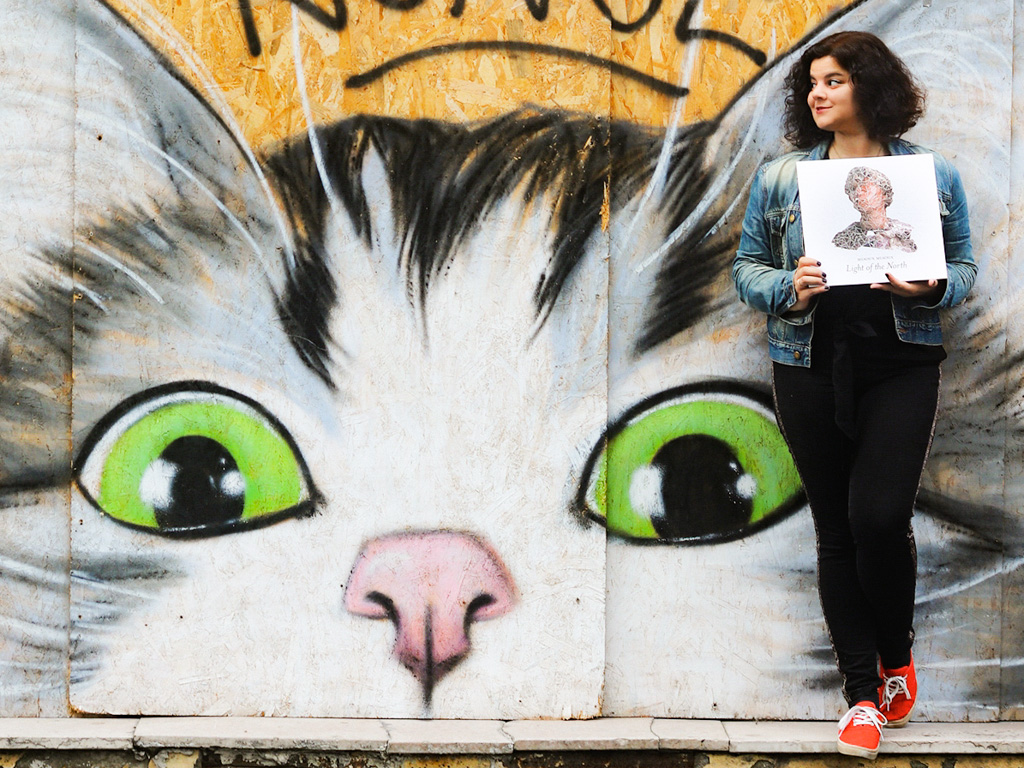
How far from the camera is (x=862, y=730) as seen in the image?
3.22m

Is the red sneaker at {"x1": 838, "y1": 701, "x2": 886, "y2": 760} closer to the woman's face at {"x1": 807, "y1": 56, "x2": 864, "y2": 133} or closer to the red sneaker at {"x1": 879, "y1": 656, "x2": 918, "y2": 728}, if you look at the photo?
the red sneaker at {"x1": 879, "y1": 656, "x2": 918, "y2": 728}

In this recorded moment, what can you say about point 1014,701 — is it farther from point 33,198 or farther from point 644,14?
point 33,198

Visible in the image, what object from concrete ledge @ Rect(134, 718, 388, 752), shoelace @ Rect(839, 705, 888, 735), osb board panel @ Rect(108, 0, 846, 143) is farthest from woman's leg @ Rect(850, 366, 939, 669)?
concrete ledge @ Rect(134, 718, 388, 752)

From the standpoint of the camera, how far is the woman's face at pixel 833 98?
3180mm

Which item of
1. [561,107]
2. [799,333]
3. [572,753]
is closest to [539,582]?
[572,753]

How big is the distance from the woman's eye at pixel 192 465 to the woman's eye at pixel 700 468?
95cm

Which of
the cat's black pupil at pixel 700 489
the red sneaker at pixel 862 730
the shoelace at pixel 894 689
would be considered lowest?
the red sneaker at pixel 862 730

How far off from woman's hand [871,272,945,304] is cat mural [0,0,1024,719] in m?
0.49

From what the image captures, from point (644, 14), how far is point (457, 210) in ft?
2.58

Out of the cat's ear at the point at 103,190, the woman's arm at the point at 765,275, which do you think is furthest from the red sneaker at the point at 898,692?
the cat's ear at the point at 103,190

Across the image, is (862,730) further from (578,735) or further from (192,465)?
(192,465)

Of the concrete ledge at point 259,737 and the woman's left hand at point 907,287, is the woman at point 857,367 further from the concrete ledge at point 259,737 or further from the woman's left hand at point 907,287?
the concrete ledge at point 259,737

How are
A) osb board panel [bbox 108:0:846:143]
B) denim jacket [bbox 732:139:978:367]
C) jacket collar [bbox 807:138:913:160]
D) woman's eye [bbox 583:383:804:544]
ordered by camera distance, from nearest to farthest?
denim jacket [bbox 732:139:978:367], jacket collar [bbox 807:138:913:160], osb board panel [bbox 108:0:846:143], woman's eye [bbox 583:383:804:544]

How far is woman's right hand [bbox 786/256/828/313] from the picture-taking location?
3061mm
